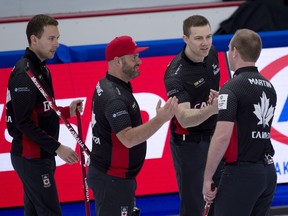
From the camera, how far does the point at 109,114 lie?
5.56 metres

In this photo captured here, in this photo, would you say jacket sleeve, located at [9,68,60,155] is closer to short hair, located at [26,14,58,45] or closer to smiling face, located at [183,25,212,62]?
short hair, located at [26,14,58,45]

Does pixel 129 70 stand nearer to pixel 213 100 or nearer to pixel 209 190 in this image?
pixel 213 100

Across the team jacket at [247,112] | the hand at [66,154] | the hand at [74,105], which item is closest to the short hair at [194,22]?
the hand at [74,105]

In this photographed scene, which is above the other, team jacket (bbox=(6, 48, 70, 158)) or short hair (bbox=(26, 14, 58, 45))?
short hair (bbox=(26, 14, 58, 45))


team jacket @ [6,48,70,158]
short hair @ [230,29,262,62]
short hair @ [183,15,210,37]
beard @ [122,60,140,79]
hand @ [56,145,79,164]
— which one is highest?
short hair @ [183,15,210,37]

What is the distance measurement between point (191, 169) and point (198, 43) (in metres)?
1.12

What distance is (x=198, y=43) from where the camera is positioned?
6773 mm

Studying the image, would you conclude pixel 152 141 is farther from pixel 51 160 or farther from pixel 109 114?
pixel 109 114

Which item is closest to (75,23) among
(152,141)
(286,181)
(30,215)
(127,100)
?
(152,141)

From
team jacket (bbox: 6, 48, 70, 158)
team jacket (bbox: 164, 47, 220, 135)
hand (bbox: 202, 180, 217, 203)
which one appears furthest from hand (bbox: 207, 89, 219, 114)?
team jacket (bbox: 6, 48, 70, 158)

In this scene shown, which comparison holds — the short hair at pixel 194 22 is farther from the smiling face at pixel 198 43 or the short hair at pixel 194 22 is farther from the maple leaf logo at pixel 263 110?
the maple leaf logo at pixel 263 110

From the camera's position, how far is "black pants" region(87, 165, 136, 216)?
5719 mm

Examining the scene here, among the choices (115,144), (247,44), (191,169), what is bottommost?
(191,169)

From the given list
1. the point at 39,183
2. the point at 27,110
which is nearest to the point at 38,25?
the point at 27,110
